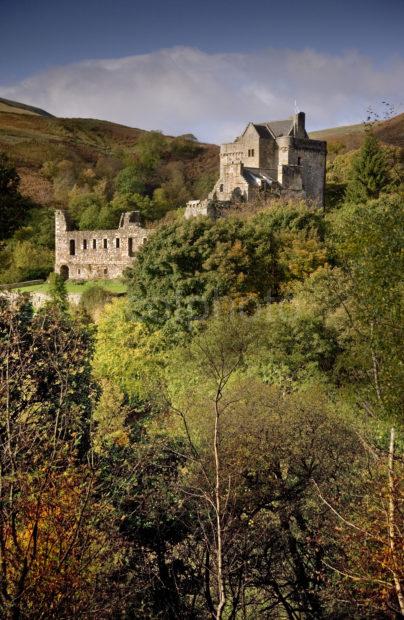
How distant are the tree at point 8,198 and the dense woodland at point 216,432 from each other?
20cm

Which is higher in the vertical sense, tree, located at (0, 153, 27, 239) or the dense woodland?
tree, located at (0, 153, 27, 239)

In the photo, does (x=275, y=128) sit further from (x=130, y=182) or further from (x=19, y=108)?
(x=19, y=108)

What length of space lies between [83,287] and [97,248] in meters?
4.08

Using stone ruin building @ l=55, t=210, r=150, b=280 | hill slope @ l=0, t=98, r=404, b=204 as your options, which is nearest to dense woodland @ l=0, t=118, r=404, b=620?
stone ruin building @ l=55, t=210, r=150, b=280

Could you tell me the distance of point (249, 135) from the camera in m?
53.6

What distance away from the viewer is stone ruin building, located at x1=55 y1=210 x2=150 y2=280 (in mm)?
41719

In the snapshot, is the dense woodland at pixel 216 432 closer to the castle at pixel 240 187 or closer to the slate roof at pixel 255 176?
the castle at pixel 240 187

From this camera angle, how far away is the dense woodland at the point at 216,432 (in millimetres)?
8984

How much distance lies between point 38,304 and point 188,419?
20.6 m

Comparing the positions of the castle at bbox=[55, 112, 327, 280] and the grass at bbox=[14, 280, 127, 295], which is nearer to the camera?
the grass at bbox=[14, 280, 127, 295]

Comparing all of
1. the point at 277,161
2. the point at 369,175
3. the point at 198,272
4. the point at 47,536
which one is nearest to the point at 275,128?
the point at 277,161

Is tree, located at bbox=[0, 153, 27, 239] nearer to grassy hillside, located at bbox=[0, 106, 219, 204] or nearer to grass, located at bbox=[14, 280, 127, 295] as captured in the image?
grass, located at bbox=[14, 280, 127, 295]

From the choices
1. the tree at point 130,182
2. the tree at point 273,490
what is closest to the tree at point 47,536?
the tree at point 273,490

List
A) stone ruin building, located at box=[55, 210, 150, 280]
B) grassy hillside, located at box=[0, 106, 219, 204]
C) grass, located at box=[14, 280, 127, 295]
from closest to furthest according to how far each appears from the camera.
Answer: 1. grass, located at box=[14, 280, 127, 295]
2. stone ruin building, located at box=[55, 210, 150, 280]
3. grassy hillside, located at box=[0, 106, 219, 204]
